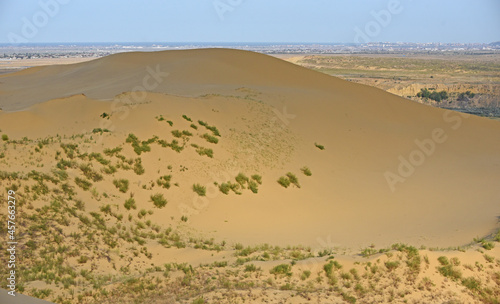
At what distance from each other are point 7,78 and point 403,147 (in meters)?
39.3

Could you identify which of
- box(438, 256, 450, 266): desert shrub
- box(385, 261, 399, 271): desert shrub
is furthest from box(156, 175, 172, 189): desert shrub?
box(438, 256, 450, 266): desert shrub

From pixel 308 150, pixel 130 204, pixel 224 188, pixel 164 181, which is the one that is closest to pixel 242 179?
pixel 224 188

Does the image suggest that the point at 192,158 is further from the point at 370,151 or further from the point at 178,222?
the point at 370,151

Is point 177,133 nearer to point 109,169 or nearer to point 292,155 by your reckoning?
point 109,169

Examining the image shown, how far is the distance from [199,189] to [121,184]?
98.2 inches

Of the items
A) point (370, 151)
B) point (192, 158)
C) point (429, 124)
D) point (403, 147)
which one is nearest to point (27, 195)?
point (192, 158)

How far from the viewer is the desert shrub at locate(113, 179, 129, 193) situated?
43.4 ft

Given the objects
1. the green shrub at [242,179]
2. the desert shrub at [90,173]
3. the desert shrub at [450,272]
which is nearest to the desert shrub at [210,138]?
the green shrub at [242,179]

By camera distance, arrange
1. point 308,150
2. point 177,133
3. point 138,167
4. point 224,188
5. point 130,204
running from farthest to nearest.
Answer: point 308,150 < point 177,133 < point 224,188 < point 138,167 < point 130,204

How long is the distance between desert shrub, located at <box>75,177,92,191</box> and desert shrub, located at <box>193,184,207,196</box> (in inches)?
129

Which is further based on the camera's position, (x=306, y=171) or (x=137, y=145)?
(x=306, y=171)

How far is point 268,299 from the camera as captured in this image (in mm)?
7945

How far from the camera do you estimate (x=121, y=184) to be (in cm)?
1338

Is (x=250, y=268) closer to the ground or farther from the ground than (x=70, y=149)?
closer to the ground
